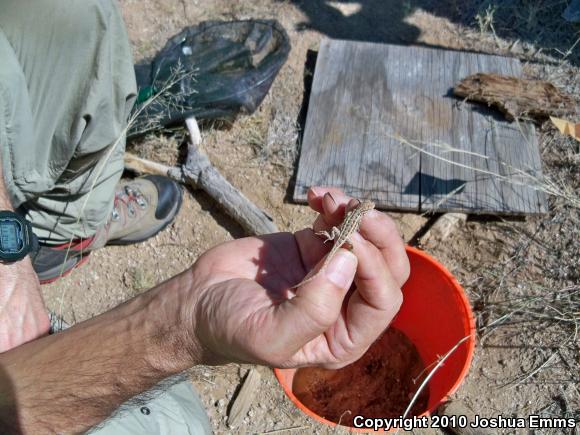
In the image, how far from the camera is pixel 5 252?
2320 millimetres

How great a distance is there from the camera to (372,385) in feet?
10.5

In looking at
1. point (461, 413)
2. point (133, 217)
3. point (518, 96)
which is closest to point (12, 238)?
point (133, 217)

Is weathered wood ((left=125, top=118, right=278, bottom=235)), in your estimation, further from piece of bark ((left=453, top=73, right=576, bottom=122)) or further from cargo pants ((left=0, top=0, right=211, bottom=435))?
piece of bark ((left=453, top=73, right=576, bottom=122))

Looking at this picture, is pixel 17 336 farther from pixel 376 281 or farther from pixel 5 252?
pixel 376 281

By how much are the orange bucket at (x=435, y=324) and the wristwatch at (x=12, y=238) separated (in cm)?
130

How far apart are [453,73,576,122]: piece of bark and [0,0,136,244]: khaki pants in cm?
253

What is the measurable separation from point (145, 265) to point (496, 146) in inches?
101

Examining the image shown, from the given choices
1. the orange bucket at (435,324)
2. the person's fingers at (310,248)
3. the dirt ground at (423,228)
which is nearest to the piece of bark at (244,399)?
the dirt ground at (423,228)

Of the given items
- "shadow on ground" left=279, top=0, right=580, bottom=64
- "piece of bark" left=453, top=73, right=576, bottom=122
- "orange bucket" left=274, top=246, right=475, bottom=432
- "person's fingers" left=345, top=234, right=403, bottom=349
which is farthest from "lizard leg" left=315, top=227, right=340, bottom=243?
"shadow on ground" left=279, top=0, right=580, bottom=64

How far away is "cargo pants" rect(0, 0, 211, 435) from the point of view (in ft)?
7.61

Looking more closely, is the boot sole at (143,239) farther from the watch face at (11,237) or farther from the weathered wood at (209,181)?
the watch face at (11,237)

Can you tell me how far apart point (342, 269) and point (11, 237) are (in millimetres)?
1542

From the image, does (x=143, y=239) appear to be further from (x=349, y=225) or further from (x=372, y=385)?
(x=349, y=225)

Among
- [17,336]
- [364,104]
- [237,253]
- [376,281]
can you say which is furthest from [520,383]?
[17,336]
